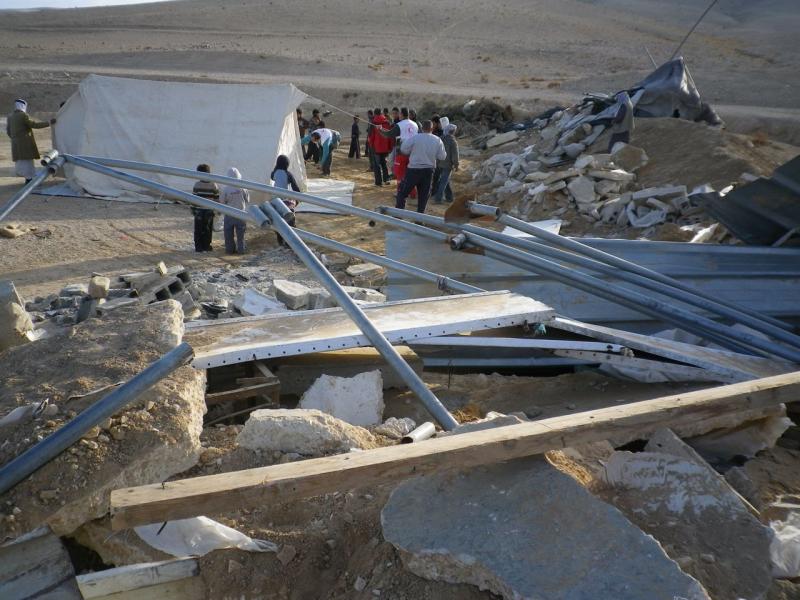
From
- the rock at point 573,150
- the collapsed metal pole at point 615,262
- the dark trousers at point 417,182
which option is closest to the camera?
the collapsed metal pole at point 615,262

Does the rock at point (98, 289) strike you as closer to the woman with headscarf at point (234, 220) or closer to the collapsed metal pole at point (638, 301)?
the woman with headscarf at point (234, 220)

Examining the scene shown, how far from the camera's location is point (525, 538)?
2447mm

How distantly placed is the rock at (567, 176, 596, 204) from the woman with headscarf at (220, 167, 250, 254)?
219 inches

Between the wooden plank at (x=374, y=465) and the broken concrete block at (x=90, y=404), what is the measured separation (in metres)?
0.62

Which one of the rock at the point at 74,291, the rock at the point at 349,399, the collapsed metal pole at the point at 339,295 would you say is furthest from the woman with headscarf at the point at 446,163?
the rock at the point at 349,399

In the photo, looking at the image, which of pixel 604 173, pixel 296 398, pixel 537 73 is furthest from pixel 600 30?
pixel 296 398

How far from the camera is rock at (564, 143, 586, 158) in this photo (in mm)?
14812

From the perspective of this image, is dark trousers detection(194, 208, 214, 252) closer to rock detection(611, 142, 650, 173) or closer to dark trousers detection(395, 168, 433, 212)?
dark trousers detection(395, 168, 433, 212)

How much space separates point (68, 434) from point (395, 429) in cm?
168

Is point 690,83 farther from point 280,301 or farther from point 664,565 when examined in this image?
point 664,565

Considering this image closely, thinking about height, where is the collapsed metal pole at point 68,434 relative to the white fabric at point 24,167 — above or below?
above

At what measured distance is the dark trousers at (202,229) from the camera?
994cm

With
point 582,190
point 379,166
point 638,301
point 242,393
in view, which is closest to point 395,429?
point 242,393

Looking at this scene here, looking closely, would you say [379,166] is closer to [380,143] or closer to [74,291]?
[380,143]
